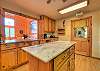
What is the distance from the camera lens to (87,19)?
459 cm

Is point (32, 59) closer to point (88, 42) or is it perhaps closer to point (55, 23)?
point (88, 42)

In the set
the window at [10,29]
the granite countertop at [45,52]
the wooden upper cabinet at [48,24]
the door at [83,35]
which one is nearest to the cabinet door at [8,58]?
the granite countertop at [45,52]

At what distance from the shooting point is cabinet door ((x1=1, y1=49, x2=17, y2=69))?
8.59 feet

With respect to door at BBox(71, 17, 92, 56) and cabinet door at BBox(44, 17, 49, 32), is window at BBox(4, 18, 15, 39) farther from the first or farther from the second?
door at BBox(71, 17, 92, 56)

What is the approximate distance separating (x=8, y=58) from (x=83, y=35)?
12.7 feet

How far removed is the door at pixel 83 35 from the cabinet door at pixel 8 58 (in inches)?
137

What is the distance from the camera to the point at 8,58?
2758mm

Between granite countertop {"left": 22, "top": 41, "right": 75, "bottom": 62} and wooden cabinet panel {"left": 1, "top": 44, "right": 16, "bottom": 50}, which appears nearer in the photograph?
granite countertop {"left": 22, "top": 41, "right": 75, "bottom": 62}

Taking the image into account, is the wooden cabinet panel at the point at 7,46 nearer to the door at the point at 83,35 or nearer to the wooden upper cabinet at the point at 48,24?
Result: the wooden upper cabinet at the point at 48,24

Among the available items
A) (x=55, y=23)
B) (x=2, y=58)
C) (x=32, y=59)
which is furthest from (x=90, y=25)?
(x=2, y=58)

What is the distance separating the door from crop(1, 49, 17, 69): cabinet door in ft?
11.5

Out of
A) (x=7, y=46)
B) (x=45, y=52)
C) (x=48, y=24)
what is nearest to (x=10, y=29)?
(x=48, y=24)

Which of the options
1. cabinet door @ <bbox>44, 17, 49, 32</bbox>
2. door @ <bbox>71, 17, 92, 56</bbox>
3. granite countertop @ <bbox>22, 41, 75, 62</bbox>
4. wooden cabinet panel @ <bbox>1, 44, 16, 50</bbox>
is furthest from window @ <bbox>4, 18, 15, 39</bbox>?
granite countertop @ <bbox>22, 41, 75, 62</bbox>

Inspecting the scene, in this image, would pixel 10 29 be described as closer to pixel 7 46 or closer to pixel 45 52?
pixel 7 46
